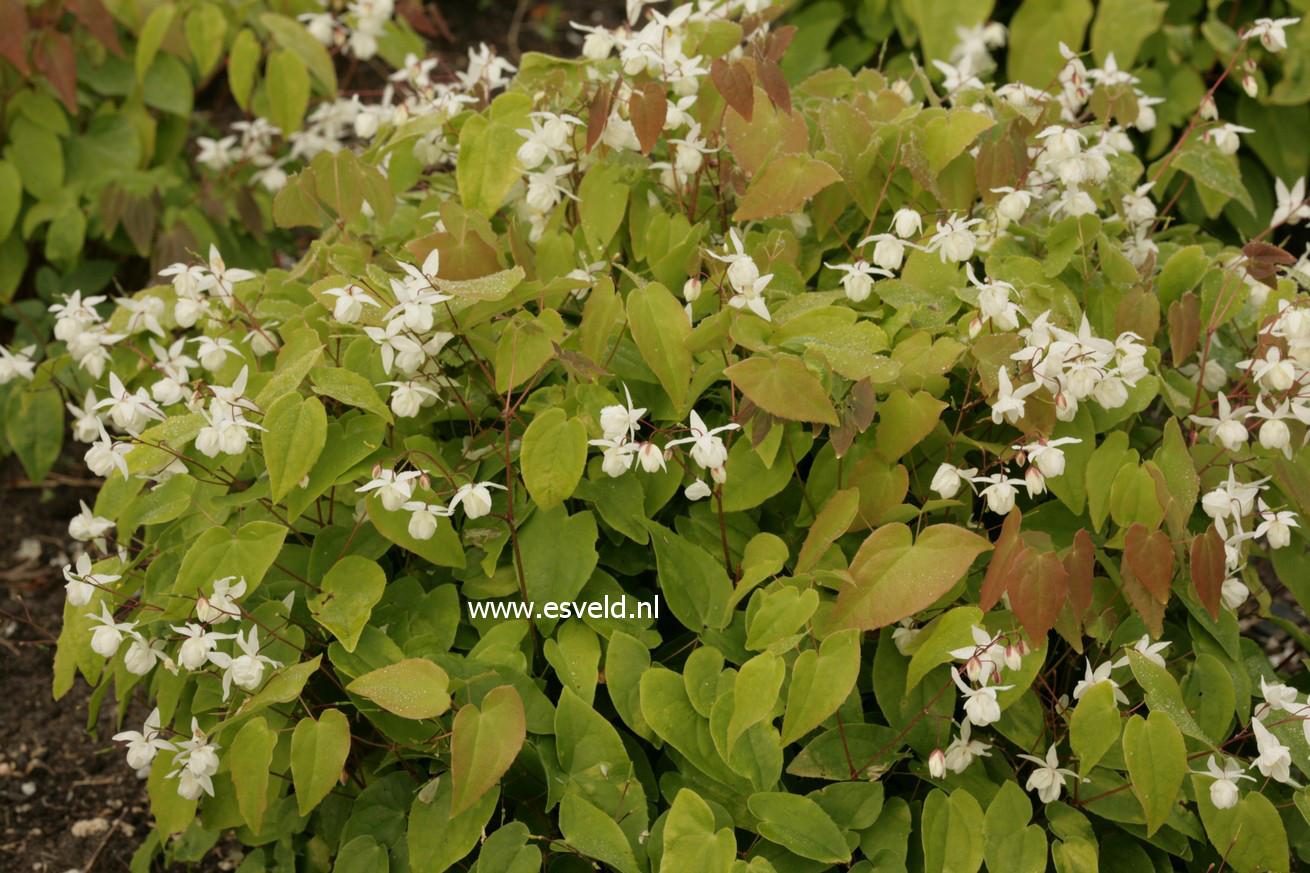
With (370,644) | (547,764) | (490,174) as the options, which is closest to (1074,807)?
(547,764)

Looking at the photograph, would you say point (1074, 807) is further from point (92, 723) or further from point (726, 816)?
point (92, 723)

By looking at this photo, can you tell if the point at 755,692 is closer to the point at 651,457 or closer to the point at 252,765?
the point at 651,457

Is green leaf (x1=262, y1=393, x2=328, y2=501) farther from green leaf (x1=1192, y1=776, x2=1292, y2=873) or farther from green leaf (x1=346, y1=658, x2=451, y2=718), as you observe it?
green leaf (x1=1192, y1=776, x2=1292, y2=873)

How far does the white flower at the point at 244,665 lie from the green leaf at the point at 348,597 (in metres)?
0.08

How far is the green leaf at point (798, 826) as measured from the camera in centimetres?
138

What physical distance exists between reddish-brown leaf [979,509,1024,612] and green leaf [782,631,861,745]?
0.15 meters

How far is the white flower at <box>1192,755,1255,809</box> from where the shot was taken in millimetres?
1388

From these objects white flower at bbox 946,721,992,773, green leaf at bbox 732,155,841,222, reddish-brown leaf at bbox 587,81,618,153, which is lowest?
white flower at bbox 946,721,992,773

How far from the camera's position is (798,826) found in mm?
1396

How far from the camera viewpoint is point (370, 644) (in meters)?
1.49

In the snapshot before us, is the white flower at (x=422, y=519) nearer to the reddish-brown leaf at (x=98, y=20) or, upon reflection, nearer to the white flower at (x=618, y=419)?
the white flower at (x=618, y=419)

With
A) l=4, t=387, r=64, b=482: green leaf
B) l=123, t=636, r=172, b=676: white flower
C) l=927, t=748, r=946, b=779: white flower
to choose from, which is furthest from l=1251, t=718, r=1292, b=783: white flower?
l=4, t=387, r=64, b=482: green leaf

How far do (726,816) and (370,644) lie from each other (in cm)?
45

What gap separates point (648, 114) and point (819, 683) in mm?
713
